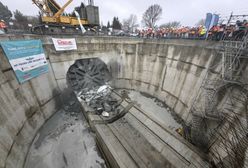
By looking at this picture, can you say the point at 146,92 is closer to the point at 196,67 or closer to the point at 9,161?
the point at 196,67

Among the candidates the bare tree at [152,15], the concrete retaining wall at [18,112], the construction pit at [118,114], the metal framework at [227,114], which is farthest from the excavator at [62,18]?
the bare tree at [152,15]

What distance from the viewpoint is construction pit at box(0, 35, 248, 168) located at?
4.29 metres

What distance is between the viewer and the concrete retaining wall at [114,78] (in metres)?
4.64

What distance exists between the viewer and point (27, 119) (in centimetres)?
555

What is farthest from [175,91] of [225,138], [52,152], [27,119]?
[27,119]

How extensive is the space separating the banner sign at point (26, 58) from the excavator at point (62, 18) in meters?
3.54

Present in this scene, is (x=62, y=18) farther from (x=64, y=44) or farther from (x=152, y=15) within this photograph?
(x=152, y=15)

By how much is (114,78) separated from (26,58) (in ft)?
23.7

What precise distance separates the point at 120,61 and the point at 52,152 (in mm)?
8941

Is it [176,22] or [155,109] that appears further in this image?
[176,22]

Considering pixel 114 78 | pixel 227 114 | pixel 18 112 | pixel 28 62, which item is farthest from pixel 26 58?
pixel 227 114

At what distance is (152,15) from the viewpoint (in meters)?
32.6

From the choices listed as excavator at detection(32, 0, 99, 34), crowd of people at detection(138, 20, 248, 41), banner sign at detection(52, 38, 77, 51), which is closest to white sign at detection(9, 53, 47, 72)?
banner sign at detection(52, 38, 77, 51)

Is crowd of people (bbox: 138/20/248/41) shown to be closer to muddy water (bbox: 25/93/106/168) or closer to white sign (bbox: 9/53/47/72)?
muddy water (bbox: 25/93/106/168)
